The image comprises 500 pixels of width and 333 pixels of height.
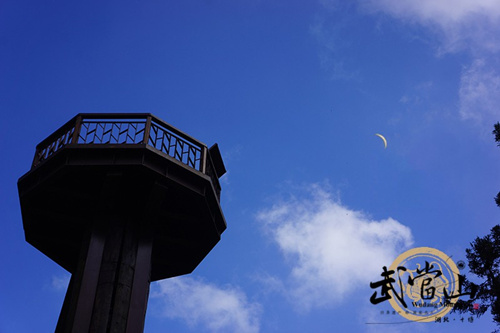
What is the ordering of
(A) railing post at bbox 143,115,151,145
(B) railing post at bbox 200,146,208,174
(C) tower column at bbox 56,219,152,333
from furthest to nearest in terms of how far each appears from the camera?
(B) railing post at bbox 200,146,208,174 < (A) railing post at bbox 143,115,151,145 < (C) tower column at bbox 56,219,152,333

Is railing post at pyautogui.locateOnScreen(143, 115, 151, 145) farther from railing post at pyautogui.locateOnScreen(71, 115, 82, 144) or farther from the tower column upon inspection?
the tower column

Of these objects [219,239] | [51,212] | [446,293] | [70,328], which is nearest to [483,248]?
[446,293]

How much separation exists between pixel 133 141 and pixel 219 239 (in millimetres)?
5034

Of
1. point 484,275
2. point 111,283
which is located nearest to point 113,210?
point 111,283

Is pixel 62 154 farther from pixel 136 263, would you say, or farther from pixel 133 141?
pixel 136 263

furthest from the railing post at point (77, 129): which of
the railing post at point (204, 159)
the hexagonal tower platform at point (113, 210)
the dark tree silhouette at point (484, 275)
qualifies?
the dark tree silhouette at point (484, 275)

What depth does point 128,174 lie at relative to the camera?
17047 mm

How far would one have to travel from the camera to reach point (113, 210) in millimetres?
17672

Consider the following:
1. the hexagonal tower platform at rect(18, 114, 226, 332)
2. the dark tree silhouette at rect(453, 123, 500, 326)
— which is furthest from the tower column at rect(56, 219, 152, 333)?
the dark tree silhouette at rect(453, 123, 500, 326)

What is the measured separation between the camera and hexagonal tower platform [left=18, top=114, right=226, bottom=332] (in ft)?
52.6

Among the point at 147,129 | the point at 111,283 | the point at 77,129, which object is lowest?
the point at 111,283

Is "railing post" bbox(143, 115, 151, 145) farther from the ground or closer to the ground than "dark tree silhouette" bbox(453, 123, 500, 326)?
farther from the ground

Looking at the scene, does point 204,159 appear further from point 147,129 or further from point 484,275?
point 484,275

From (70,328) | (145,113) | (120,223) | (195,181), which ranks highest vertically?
(145,113)
